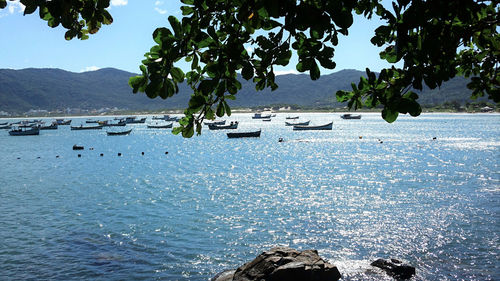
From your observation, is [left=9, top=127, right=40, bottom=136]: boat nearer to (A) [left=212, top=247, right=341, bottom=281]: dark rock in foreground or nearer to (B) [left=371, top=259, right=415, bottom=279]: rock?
(A) [left=212, top=247, right=341, bottom=281]: dark rock in foreground

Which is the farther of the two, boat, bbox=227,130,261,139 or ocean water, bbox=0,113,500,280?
boat, bbox=227,130,261,139

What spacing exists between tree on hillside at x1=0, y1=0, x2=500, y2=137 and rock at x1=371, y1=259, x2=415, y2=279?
12956 millimetres

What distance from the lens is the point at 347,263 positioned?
16.6 m

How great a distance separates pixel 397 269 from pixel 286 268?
5.29 m

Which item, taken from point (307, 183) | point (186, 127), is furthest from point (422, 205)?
point (186, 127)

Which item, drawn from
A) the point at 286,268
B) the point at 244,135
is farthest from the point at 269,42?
the point at 244,135

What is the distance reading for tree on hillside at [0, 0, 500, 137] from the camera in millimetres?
3166

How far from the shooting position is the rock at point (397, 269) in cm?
1507

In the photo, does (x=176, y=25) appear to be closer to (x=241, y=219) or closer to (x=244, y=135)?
(x=241, y=219)

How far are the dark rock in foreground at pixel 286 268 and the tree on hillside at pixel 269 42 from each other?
999 centimetres

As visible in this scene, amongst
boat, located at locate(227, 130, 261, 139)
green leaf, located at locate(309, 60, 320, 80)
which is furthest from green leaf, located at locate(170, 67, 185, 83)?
boat, located at locate(227, 130, 261, 139)

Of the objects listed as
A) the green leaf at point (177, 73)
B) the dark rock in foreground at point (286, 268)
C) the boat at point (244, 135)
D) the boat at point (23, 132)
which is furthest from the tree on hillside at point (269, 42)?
the boat at point (23, 132)

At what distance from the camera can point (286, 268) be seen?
13062 millimetres

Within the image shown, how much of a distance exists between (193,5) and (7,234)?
23.1m
